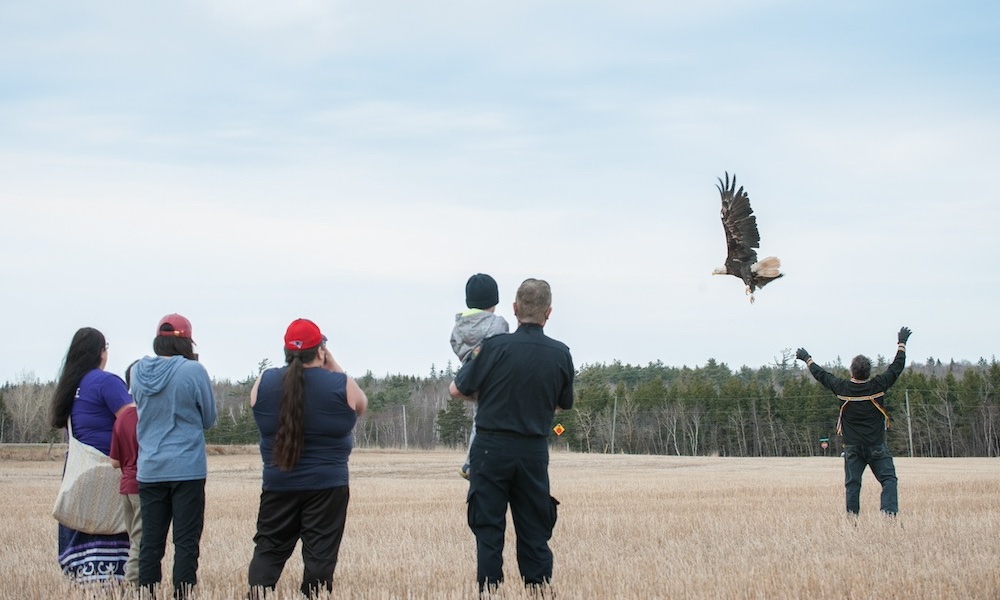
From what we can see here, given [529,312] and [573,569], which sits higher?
[529,312]

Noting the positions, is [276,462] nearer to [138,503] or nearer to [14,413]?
[138,503]

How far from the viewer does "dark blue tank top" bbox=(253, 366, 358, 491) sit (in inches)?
250

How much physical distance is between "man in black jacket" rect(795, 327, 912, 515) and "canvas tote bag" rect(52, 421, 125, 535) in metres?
7.23

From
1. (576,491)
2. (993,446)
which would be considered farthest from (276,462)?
(993,446)

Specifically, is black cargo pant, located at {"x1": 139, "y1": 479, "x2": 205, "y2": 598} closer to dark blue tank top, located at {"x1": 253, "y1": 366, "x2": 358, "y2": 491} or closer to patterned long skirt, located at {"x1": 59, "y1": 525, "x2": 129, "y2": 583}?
patterned long skirt, located at {"x1": 59, "y1": 525, "x2": 129, "y2": 583}

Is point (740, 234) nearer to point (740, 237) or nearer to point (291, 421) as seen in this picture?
point (740, 237)

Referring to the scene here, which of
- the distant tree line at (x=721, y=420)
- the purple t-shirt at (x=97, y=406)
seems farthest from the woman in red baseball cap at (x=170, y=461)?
the distant tree line at (x=721, y=420)

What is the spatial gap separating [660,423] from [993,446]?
25091 mm

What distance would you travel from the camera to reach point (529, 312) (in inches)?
253

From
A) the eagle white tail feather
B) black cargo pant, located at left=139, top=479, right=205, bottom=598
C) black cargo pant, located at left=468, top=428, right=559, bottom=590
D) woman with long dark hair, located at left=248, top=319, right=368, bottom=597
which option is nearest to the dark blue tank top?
woman with long dark hair, located at left=248, top=319, right=368, bottom=597

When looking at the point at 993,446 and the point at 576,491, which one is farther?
the point at 993,446

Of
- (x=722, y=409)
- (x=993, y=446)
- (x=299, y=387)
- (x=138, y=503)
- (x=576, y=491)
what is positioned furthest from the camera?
(x=722, y=409)

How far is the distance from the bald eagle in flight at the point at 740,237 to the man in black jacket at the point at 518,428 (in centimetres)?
893

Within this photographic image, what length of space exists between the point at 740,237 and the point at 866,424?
191 inches
